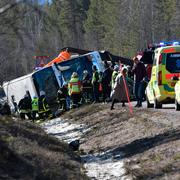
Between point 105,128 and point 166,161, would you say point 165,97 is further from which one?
point 166,161

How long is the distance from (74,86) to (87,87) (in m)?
1.15

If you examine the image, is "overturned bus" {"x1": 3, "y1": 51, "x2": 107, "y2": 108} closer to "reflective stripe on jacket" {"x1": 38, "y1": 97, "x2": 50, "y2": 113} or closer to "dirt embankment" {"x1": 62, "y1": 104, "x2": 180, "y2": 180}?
"reflective stripe on jacket" {"x1": 38, "y1": 97, "x2": 50, "y2": 113}

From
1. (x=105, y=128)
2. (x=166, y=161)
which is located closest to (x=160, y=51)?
(x=105, y=128)

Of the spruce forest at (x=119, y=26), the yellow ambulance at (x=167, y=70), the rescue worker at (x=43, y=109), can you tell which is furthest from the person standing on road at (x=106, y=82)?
the spruce forest at (x=119, y=26)

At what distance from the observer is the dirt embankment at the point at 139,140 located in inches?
453

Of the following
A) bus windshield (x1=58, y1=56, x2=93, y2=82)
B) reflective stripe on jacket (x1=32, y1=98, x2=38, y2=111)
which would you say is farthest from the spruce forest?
reflective stripe on jacket (x1=32, y1=98, x2=38, y2=111)

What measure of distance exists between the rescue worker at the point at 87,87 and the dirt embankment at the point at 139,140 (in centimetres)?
609

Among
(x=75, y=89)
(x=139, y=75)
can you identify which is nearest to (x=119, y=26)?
(x=75, y=89)

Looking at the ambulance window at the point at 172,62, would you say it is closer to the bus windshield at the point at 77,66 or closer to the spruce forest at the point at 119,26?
the bus windshield at the point at 77,66

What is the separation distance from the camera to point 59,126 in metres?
25.3

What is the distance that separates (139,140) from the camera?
50.0ft

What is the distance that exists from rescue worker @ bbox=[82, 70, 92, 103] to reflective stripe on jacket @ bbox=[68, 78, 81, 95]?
0.92m

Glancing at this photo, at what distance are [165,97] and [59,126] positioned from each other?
262 inches

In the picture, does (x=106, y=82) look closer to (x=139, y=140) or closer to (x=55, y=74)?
(x=55, y=74)
